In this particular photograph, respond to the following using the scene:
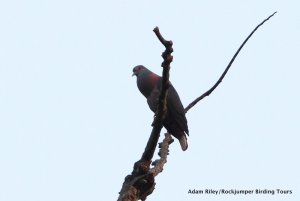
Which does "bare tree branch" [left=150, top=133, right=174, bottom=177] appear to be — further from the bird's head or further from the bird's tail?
the bird's head

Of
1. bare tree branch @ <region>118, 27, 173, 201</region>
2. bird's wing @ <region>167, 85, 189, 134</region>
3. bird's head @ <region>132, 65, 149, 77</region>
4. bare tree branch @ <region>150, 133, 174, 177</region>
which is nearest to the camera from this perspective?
bare tree branch @ <region>118, 27, 173, 201</region>

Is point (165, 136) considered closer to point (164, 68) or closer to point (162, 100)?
point (162, 100)

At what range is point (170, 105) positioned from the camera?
6.38 meters

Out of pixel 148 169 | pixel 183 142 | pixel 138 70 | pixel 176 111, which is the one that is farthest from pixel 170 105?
pixel 148 169

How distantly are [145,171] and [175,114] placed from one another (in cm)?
190

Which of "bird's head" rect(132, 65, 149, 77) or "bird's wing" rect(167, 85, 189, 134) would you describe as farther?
"bird's head" rect(132, 65, 149, 77)

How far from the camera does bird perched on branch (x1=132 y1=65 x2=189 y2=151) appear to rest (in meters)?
6.38

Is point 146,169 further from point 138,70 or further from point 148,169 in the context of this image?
point 138,70

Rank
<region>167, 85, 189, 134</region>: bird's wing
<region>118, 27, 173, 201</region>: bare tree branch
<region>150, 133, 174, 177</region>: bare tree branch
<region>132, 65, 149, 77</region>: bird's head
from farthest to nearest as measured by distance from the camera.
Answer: <region>132, 65, 149, 77</region>: bird's head, <region>167, 85, 189, 134</region>: bird's wing, <region>150, 133, 174, 177</region>: bare tree branch, <region>118, 27, 173, 201</region>: bare tree branch

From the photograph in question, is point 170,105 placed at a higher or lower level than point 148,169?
higher

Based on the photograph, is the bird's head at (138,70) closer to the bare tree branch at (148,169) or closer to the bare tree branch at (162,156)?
the bare tree branch at (162,156)

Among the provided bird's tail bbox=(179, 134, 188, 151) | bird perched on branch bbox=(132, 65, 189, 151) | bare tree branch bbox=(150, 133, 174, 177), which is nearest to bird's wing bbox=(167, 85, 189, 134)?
bird perched on branch bbox=(132, 65, 189, 151)

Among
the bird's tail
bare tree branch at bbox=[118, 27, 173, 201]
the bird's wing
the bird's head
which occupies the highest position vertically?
the bird's head

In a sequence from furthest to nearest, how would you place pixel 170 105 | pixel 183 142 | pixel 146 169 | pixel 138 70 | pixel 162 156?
1. pixel 138 70
2. pixel 183 142
3. pixel 170 105
4. pixel 162 156
5. pixel 146 169
